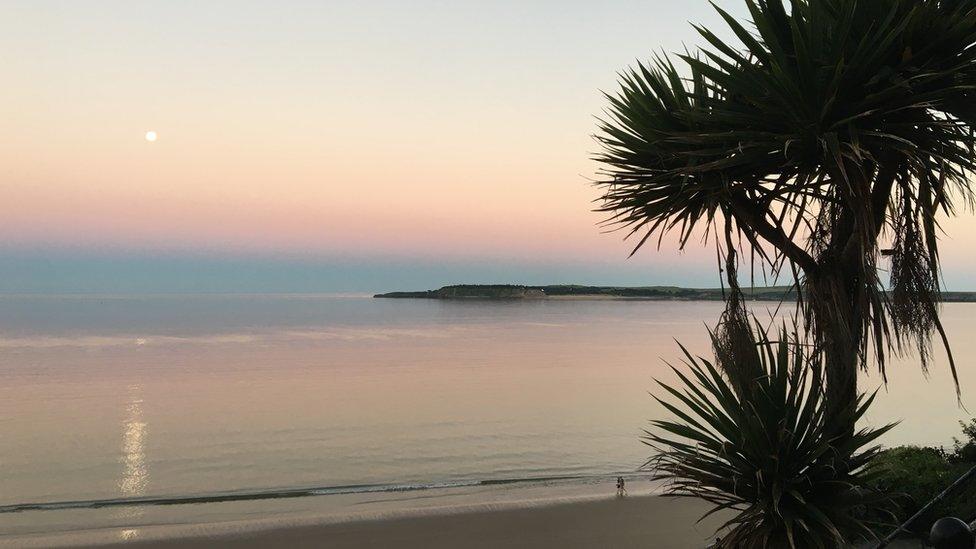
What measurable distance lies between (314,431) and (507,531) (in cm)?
1066

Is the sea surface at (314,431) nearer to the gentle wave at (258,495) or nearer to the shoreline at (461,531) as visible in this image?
the gentle wave at (258,495)

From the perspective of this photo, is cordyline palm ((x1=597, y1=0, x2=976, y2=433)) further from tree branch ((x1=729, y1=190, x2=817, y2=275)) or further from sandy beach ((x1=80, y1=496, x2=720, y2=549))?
sandy beach ((x1=80, y1=496, x2=720, y2=549))

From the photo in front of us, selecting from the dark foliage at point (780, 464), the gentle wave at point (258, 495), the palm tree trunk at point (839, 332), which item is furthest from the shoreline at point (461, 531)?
the palm tree trunk at point (839, 332)

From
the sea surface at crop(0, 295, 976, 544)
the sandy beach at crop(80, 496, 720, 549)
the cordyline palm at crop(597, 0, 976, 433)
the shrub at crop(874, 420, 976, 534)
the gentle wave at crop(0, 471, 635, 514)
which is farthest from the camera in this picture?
the sea surface at crop(0, 295, 976, 544)

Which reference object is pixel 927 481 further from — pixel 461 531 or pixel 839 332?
pixel 461 531

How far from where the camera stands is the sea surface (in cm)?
1235

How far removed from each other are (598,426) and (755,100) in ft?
53.8

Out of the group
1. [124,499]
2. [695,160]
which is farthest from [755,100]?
[124,499]

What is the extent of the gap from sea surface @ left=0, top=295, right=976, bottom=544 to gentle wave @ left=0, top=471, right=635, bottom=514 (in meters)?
0.05

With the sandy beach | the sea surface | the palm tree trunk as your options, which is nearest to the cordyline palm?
the palm tree trunk

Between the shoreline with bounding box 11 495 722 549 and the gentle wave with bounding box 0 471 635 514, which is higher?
the shoreline with bounding box 11 495 722 549

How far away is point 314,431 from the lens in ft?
62.5

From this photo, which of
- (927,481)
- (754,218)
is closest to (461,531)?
(927,481)

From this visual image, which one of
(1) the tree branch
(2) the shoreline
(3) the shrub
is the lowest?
(2) the shoreline
